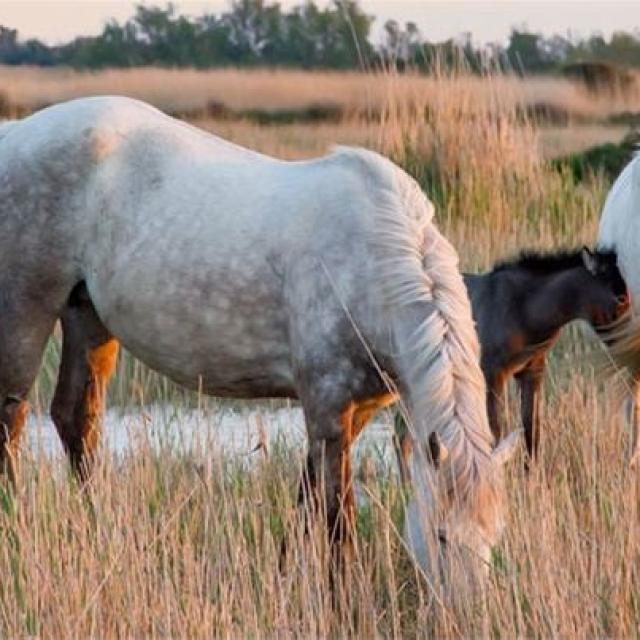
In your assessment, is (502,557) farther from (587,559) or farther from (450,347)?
(450,347)

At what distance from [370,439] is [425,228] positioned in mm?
2830

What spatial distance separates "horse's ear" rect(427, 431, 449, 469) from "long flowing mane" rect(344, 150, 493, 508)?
0.03 metres

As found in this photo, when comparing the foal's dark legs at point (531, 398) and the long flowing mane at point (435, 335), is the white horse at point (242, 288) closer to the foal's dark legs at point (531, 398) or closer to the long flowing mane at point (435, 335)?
the long flowing mane at point (435, 335)

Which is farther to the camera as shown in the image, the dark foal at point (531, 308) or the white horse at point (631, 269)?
→ the dark foal at point (531, 308)

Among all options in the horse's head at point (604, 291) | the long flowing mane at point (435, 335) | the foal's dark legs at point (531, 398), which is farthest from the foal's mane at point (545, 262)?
the long flowing mane at point (435, 335)

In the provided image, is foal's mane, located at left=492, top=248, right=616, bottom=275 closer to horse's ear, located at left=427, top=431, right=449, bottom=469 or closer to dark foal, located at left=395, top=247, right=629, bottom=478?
dark foal, located at left=395, top=247, right=629, bottom=478

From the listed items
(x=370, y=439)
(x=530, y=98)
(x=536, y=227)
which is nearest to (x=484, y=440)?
(x=370, y=439)

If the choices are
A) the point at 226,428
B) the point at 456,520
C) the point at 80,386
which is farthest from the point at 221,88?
the point at 456,520

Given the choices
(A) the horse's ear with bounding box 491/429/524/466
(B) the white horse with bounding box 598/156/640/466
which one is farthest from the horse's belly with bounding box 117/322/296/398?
(B) the white horse with bounding box 598/156/640/466

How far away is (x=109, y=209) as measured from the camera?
5.93m

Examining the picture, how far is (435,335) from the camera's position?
A: 5051 millimetres

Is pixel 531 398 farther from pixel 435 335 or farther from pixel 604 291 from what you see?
pixel 435 335

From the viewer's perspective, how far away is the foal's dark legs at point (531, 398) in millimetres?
7094

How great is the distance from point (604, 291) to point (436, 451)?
2.47 metres
